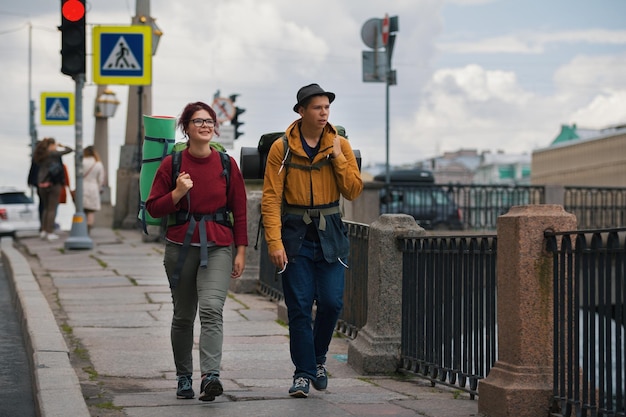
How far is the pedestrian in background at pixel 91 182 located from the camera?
1998 cm

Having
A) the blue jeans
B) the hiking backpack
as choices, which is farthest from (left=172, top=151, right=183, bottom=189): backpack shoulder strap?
the blue jeans

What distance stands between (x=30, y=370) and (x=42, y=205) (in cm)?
1369

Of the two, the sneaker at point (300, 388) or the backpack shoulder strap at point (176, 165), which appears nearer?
the backpack shoulder strap at point (176, 165)

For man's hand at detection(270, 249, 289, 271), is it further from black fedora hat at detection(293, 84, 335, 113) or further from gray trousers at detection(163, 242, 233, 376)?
black fedora hat at detection(293, 84, 335, 113)

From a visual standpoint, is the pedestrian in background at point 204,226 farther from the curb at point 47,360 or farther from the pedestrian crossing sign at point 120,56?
the pedestrian crossing sign at point 120,56

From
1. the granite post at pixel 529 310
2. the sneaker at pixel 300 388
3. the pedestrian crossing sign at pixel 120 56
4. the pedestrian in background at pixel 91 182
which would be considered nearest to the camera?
the granite post at pixel 529 310

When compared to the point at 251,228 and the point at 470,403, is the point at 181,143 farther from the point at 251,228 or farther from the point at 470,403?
the point at 251,228

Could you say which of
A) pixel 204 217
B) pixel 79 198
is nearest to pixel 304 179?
pixel 204 217

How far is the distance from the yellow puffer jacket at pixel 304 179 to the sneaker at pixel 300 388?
792 millimetres

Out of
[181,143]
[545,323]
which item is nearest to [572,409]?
[545,323]

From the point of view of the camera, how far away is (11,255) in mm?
16812

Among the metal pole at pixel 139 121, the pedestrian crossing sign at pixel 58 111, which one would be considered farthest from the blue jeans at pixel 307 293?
the pedestrian crossing sign at pixel 58 111

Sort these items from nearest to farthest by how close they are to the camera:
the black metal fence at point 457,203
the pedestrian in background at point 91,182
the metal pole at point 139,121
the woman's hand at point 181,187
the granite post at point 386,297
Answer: the woman's hand at point 181,187
the granite post at point 386,297
the pedestrian in background at point 91,182
the metal pole at point 139,121
the black metal fence at point 457,203

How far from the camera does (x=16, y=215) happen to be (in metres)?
29.5
